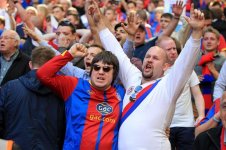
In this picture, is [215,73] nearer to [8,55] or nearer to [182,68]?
[8,55]

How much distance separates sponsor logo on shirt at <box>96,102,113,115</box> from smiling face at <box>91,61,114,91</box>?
177mm

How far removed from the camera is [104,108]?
22.1ft

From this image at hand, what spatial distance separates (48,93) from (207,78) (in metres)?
3.61

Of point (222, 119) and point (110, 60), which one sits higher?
point (110, 60)

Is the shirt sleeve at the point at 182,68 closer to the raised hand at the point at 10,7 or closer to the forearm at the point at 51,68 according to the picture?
the forearm at the point at 51,68

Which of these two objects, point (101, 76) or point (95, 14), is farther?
point (95, 14)

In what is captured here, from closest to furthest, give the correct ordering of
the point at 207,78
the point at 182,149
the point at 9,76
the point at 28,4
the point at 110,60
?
the point at 110,60 < the point at 182,149 < the point at 9,76 < the point at 207,78 < the point at 28,4

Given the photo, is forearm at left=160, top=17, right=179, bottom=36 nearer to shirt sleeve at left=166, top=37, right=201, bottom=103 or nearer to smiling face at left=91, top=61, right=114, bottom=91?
smiling face at left=91, top=61, right=114, bottom=91

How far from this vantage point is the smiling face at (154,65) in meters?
6.83

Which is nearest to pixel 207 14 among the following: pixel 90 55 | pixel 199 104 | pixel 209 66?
pixel 209 66

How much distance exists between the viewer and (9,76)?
929 centimetres

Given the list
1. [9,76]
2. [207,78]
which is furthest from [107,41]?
[207,78]

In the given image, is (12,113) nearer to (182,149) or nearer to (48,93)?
(48,93)

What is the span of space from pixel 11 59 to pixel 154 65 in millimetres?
3227
